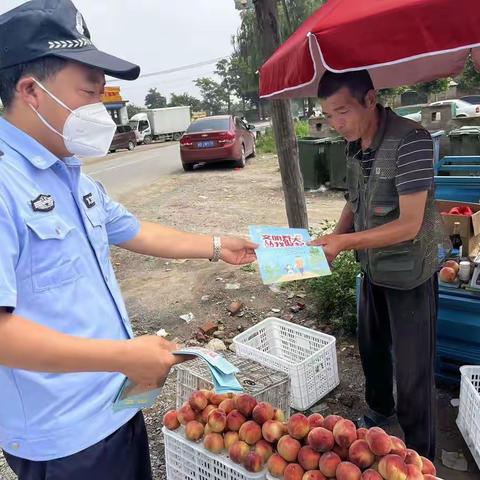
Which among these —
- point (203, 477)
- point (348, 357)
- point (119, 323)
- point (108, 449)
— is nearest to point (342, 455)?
point (203, 477)

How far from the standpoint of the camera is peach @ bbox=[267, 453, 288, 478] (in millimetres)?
1777

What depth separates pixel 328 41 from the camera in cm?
189

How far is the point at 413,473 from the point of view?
1.61m

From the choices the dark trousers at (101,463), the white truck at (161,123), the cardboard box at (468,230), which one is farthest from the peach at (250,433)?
the white truck at (161,123)

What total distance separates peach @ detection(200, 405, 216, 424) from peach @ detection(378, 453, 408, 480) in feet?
2.49

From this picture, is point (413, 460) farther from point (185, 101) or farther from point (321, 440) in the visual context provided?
point (185, 101)

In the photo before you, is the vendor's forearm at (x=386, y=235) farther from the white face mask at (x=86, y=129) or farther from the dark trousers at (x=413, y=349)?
the white face mask at (x=86, y=129)

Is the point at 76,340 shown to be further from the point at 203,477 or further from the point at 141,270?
the point at 141,270

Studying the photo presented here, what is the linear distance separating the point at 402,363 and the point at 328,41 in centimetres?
154

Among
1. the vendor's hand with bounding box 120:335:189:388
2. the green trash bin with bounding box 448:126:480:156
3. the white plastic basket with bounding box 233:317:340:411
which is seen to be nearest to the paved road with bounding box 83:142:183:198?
the green trash bin with bounding box 448:126:480:156

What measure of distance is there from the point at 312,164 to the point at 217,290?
5360 mm

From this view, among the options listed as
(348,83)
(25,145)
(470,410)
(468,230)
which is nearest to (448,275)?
(468,230)

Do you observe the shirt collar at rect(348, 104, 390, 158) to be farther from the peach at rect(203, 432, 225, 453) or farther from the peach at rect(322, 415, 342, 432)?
the peach at rect(203, 432, 225, 453)

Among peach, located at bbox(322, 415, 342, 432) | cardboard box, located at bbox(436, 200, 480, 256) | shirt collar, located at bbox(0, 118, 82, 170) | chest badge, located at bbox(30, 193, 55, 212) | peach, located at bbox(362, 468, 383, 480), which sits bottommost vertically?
peach, located at bbox(362, 468, 383, 480)
